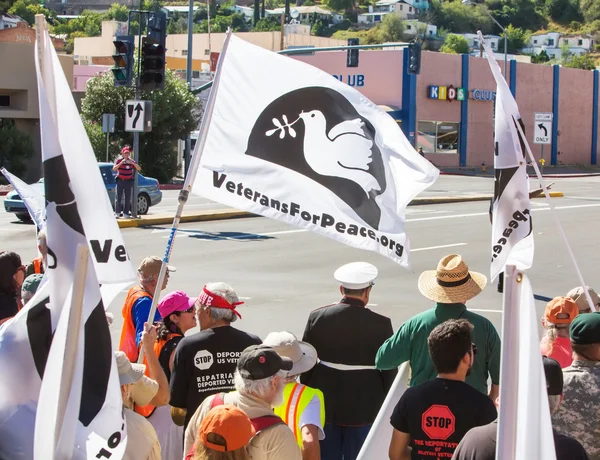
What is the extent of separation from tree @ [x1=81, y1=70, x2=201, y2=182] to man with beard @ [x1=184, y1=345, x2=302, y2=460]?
3868 cm

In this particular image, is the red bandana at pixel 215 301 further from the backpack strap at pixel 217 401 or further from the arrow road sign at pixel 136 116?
the arrow road sign at pixel 136 116

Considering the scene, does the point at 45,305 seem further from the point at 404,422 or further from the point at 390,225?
the point at 390,225

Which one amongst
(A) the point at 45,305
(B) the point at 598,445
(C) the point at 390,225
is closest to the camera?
(A) the point at 45,305

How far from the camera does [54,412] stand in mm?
3463

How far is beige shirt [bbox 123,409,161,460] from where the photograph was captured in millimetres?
4156

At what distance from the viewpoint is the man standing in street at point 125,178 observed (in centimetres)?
2355

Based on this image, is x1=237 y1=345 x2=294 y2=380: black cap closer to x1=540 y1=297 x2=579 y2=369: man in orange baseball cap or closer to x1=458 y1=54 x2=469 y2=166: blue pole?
x1=540 y1=297 x2=579 y2=369: man in orange baseball cap

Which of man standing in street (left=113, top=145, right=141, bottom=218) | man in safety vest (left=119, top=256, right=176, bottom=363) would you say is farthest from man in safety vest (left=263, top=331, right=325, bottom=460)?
man standing in street (left=113, top=145, right=141, bottom=218)

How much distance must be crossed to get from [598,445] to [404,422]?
1.00m

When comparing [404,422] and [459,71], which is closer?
[404,422]

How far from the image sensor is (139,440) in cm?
419

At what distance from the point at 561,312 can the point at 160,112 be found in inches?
1474

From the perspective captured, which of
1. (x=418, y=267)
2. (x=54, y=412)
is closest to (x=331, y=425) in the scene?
(x=54, y=412)

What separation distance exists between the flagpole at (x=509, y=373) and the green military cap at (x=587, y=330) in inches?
74.3
